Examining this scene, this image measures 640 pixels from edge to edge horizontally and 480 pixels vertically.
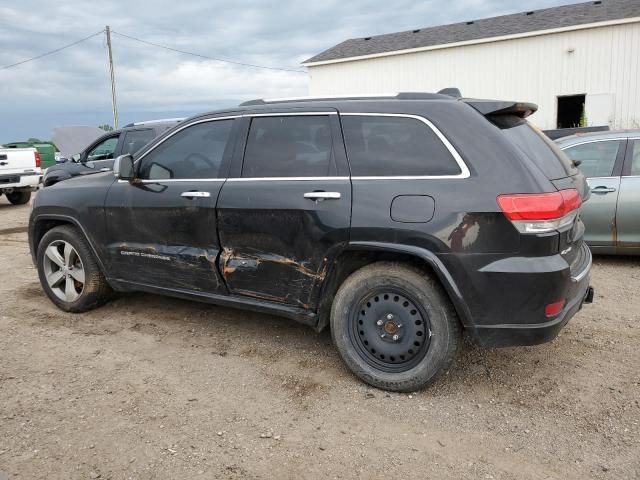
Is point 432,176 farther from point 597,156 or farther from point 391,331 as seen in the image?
point 597,156

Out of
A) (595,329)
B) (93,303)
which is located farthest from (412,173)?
(93,303)

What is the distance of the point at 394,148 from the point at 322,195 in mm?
526

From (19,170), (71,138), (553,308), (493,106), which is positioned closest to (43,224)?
(493,106)

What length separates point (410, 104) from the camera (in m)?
3.25

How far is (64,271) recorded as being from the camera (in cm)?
477

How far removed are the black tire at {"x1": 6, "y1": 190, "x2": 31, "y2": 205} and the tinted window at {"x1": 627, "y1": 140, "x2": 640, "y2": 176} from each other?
14.0m

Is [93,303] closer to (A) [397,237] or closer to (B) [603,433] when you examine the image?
(A) [397,237]

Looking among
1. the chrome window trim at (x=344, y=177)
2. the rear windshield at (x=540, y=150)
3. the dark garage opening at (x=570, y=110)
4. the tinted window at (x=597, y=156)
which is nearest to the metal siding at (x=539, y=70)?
the dark garage opening at (x=570, y=110)

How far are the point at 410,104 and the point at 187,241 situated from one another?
188 centimetres

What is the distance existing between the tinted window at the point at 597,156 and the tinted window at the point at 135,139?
643 centimetres

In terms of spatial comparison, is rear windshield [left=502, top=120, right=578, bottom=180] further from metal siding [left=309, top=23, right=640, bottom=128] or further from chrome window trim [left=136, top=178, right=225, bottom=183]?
metal siding [left=309, top=23, right=640, bottom=128]

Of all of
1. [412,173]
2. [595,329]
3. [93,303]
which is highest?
[412,173]

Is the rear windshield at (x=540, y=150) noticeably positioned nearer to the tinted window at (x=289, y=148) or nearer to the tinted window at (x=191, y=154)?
the tinted window at (x=289, y=148)

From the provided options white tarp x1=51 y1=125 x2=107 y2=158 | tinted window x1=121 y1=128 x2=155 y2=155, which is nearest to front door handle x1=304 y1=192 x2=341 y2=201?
tinted window x1=121 y1=128 x2=155 y2=155
